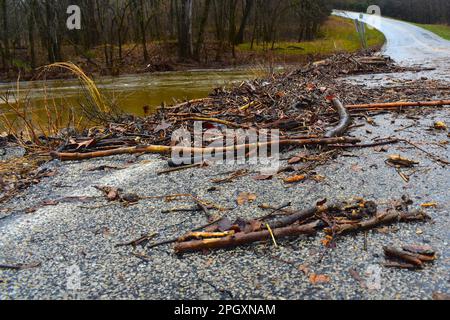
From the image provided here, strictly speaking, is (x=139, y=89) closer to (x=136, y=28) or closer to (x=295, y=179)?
(x=295, y=179)

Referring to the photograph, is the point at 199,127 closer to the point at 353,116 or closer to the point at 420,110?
the point at 353,116

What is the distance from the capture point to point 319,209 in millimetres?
2928

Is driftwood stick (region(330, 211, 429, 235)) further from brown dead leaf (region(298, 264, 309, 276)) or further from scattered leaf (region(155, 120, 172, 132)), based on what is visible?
Result: scattered leaf (region(155, 120, 172, 132))

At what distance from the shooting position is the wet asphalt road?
224 cm

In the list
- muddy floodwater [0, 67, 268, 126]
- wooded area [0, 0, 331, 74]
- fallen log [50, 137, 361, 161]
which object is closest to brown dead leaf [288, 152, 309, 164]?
fallen log [50, 137, 361, 161]

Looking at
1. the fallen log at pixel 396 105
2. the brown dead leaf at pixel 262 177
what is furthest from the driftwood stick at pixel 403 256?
the fallen log at pixel 396 105

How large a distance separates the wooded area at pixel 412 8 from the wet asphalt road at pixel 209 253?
54502mm

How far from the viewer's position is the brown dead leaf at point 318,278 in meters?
2.26

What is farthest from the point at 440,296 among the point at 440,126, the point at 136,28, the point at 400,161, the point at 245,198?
the point at 136,28

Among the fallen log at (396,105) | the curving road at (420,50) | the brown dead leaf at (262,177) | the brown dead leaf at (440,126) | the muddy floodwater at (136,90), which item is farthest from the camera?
the curving road at (420,50)

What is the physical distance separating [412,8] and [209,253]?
199ft

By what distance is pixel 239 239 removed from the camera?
2637mm

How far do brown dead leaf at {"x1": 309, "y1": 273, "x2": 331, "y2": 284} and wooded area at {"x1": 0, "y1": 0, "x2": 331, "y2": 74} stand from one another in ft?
72.7

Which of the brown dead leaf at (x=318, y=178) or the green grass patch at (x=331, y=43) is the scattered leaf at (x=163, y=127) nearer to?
the brown dead leaf at (x=318, y=178)
